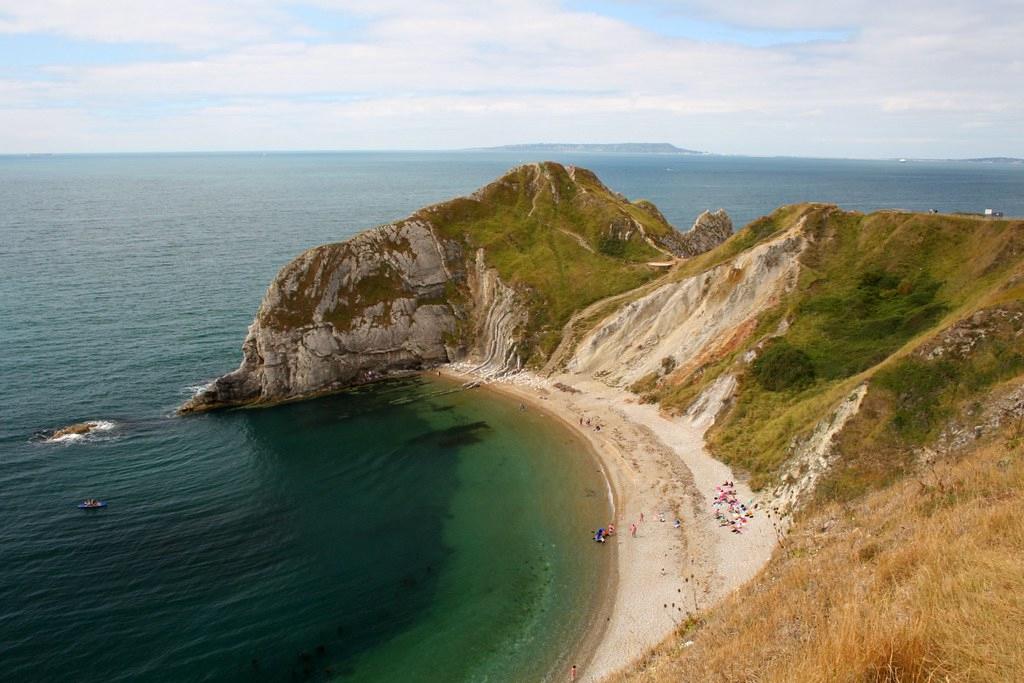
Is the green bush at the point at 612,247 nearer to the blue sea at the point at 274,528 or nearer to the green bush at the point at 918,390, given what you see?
the blue sea at the point at 274,528

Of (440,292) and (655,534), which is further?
(440,292)

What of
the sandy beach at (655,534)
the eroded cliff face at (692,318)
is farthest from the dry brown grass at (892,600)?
the eroded cliff face at (692,318)

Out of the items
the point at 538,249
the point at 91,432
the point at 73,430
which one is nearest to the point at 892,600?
the point at 91,432

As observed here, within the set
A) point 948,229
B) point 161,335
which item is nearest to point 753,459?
point 948,229

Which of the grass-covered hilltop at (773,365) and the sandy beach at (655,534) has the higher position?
the grass-covered hilltop at (773,365)

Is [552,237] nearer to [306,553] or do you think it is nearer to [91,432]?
[306,553]

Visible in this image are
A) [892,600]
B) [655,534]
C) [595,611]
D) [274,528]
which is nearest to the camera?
[892,600]

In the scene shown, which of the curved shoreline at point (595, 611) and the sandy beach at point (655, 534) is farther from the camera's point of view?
the sandy beach at point (655, 534)
